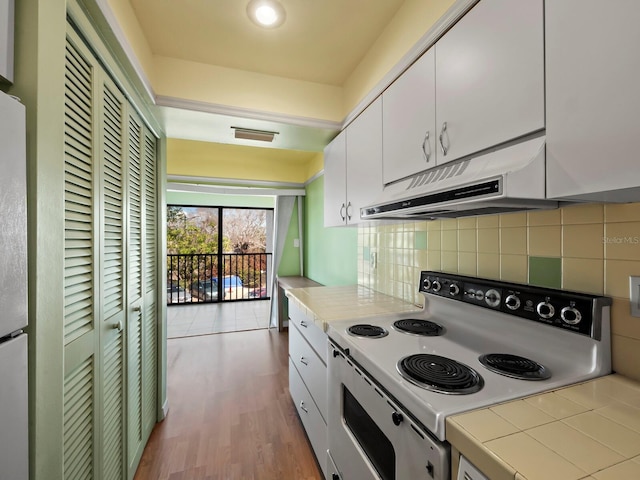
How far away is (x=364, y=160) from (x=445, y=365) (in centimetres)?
120

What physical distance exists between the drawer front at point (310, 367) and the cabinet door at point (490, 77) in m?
1.28

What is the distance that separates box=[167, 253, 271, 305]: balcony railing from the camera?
18.0ft

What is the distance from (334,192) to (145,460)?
2143 millimetres

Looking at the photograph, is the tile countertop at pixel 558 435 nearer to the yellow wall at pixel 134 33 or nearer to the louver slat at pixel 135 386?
the louver slat at pixel 135 386

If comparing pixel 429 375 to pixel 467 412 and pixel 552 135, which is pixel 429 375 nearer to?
pixel 467 412

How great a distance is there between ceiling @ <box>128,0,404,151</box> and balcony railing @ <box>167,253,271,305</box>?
398 cm

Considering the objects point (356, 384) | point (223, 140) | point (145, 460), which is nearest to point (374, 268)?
point (356, 384)

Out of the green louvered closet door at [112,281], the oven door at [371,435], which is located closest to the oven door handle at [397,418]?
the oven door at [371,435]

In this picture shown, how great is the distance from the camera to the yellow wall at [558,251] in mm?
814

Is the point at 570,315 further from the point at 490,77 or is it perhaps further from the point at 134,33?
the point at 134,33

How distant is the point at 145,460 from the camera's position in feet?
5.42

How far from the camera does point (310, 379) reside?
1.72 meters

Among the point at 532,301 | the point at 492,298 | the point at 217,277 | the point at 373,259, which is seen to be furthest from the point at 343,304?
Answer: the point at 217,277

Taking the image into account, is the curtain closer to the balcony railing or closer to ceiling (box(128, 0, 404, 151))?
the balcony railing
